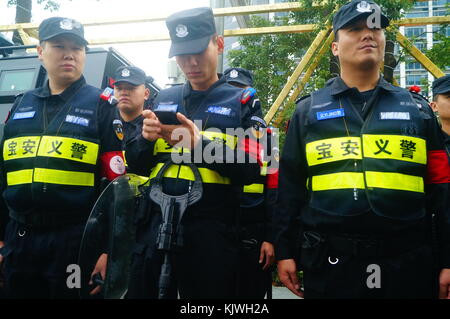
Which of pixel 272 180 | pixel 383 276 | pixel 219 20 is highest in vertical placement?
pixel 219 20

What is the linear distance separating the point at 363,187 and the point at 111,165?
154cm

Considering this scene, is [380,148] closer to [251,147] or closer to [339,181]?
[339,181]

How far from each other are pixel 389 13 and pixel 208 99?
431cm

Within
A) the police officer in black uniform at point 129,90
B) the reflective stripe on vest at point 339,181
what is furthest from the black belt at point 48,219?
the police officer in black uniform at point 129,90

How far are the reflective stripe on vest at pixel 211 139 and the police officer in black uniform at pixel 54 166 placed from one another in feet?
1.49

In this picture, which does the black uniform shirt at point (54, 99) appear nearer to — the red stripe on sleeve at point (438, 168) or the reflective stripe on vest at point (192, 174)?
the reflective stripe on vest at point (192, 174)

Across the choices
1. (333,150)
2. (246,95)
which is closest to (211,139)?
(246,95)

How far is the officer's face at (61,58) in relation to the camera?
8.55 ft

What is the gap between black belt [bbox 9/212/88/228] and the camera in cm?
236

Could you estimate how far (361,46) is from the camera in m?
2.12

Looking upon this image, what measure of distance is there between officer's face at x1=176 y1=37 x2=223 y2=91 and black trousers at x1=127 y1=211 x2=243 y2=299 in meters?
0.79

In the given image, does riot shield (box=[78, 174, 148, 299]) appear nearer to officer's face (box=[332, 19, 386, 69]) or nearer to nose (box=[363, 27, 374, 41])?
officer's face (box=[332, 19, 386, 69])

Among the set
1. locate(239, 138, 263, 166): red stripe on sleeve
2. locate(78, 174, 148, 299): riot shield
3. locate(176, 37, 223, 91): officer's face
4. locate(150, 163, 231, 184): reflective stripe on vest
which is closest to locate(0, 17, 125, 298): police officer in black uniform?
locate(78, 174, 148, 299): riot shield

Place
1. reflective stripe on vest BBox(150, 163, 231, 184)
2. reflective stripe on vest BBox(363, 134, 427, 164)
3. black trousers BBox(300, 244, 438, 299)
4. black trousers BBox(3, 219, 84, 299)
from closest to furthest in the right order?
black trousers BBox(300, 244, 438, 299)
reflective stripe on vest BBox(363, 134, 427, 164)
reflective stripe on vest BBox(150, 163, 231, 184)
black trousers BBox(3, 219, 84, 299)
